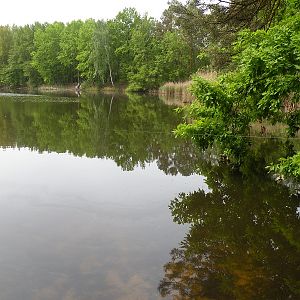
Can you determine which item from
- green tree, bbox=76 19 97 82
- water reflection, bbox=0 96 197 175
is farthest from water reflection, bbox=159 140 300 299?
green tree, bbox=76 19 97 82

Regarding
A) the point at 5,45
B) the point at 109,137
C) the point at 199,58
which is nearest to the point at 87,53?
the point at 5,45

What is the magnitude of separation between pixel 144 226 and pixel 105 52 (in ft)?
200

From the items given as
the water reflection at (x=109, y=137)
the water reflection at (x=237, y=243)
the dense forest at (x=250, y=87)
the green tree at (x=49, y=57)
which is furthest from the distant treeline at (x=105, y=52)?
the water reflection at (x=237, y=243)

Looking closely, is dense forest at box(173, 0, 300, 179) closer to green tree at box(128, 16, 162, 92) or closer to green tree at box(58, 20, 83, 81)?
green tree at box(128, 16, 162, 92)

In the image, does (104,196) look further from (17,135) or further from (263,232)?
(17,135)

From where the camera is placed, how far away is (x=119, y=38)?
6756cm

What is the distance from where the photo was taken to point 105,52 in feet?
214

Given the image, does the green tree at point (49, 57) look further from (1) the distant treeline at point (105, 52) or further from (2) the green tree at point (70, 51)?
(2) the green tree at point (70, 51)

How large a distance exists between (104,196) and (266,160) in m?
5.52

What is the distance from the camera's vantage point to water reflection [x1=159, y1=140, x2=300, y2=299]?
16.9 feet

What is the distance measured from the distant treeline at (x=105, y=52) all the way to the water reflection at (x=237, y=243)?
40753mm

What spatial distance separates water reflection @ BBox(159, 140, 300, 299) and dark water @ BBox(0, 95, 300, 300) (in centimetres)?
2

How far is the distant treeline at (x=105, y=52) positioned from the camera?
59375 millimetres

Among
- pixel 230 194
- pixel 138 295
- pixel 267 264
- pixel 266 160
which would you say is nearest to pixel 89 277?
pixel 138 295
